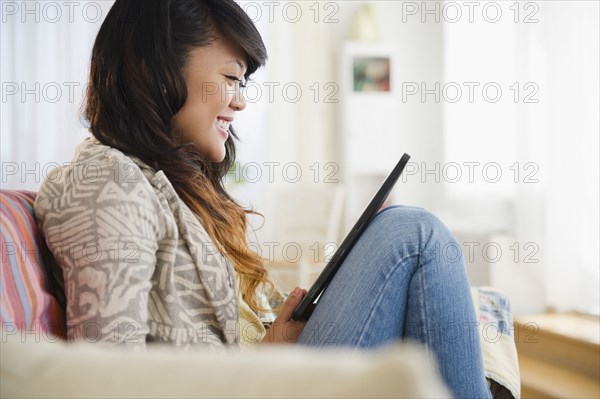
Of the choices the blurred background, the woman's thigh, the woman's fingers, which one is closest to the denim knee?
the woman's thigh

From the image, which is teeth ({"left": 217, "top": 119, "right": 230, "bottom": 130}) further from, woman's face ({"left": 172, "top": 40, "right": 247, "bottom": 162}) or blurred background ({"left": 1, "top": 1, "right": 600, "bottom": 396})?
blurred background ({"left": 1, "top": 1, "right": 600, "bottom": 396})

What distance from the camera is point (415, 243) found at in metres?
1.00

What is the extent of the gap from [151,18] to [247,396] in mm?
856

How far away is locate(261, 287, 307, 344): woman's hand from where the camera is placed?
1.18 m

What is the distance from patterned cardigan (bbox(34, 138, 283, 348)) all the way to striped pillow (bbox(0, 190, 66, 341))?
26mm

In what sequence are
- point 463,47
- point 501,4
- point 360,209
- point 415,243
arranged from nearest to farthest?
point 415,243 < point 501,4 < point 463,47 < point 360,209

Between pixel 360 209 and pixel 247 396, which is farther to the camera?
pixel 360 209

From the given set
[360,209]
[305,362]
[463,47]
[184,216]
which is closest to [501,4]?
[463,47]

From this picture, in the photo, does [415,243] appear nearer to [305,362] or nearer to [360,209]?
[305,362]

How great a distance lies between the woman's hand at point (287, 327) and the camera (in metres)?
1.18

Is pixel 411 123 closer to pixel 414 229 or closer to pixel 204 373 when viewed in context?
pixel 414 229

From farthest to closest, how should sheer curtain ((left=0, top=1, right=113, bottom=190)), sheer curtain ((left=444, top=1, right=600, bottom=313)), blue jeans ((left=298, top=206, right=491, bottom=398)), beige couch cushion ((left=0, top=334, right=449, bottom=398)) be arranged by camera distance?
sheer curtain ((left=0, top=1, right=113, bottom=190)) → sheer curtain ((left=444, top=1, right=600, bottom=313)) → blue jeans ((left=298, top=206, right=491, bottom=398)) → beige couch cushion ((left=0, top=334, right=449, bottom=398))

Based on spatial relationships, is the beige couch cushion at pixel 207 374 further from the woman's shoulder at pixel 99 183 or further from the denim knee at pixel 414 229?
the denim knee at pixel 414 229

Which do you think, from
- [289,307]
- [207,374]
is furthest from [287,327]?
[207,374]
